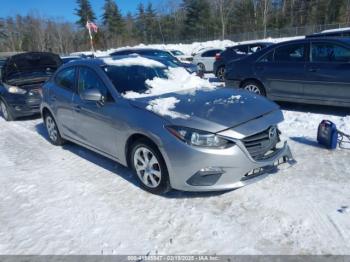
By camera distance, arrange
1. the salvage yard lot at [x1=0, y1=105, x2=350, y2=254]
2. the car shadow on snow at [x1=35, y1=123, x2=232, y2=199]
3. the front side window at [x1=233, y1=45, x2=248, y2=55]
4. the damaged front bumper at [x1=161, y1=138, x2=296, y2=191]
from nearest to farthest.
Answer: the salvage yard lot at [x1=0, y1=105, x2=350, y2=254]
the damaged front bumper at [x1=161, y1=138, x2=296, y2=191]
the car shadow on snow at [x1=35, y1=123, x2=232, y2=199]
the front side window at [x1=233, y1=45, x2=248, y2=55]

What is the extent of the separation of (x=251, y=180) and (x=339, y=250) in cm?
111

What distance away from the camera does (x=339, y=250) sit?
292 centimetres

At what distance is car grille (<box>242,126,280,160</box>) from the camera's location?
145 inches

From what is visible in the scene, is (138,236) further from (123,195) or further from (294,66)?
(294,66)

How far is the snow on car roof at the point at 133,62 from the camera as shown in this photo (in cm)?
513

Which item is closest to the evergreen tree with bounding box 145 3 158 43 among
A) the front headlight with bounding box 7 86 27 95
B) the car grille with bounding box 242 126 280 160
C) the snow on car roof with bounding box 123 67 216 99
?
the front headlight with bounding box 7 86 27 95

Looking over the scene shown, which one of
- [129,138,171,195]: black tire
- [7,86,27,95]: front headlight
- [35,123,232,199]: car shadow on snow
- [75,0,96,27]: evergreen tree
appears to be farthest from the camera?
[75,0,96,27]: evergreen tree

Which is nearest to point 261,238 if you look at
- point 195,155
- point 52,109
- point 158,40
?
point 195,155

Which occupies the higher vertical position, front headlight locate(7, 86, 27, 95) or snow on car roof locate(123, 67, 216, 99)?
snow on car roof locate(123, 67, 216, 99)

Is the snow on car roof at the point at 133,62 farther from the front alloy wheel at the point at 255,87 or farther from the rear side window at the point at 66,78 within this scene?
the front alloy wheel at the point at 255,87

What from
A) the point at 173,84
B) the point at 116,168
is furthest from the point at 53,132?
the point at 173,84

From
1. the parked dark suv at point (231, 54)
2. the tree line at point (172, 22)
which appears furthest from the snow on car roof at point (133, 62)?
the tree line at point (172, 22)

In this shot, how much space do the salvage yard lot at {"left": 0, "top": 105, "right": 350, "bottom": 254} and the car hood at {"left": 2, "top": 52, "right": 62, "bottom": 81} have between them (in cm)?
528

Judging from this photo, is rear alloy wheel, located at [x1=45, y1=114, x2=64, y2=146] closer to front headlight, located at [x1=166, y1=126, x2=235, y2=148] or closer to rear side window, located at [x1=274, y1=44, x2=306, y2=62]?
front headlight, located at [x1=166, y1=126, x2=235, y2=148]
